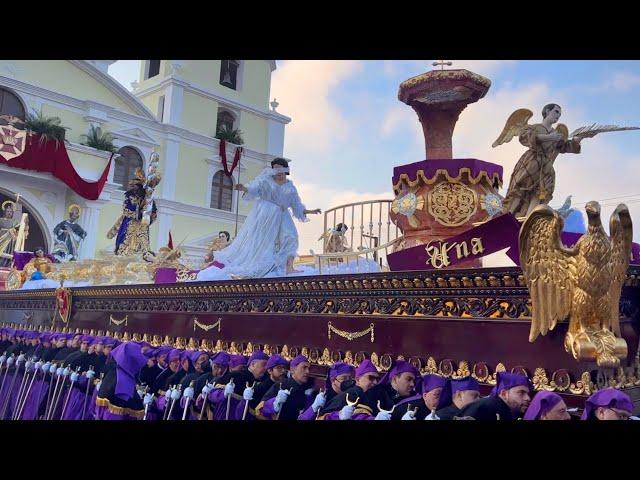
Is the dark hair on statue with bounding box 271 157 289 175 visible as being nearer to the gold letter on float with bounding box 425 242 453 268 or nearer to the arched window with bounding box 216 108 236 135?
the gold letter on float with bounding box 425 242 453 268

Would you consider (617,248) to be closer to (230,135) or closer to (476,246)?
(476,246)

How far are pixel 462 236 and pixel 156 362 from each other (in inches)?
129

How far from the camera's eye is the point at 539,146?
3701mm

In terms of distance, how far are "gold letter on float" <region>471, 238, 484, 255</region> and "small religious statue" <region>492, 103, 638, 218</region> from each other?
0.85 m

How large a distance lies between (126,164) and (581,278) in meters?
20.8

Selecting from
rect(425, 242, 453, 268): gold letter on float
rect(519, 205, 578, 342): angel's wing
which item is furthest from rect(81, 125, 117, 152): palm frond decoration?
rect(519, 205, 578, 342): angel's wing

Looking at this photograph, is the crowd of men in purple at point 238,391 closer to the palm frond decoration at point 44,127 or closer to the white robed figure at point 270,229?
the white robed figure at point 270,229

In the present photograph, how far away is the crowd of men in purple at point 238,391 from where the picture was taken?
8.50 feet

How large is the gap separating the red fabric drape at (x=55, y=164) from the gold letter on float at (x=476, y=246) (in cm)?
1758

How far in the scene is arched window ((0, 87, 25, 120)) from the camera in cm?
1764

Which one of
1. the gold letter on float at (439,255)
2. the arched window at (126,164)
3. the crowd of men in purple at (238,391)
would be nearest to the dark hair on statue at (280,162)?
the crowd of men in purple at (238,391)

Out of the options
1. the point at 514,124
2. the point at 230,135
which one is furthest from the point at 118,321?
the point at 230,135

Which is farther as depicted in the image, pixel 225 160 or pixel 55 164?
pixel 225 160
